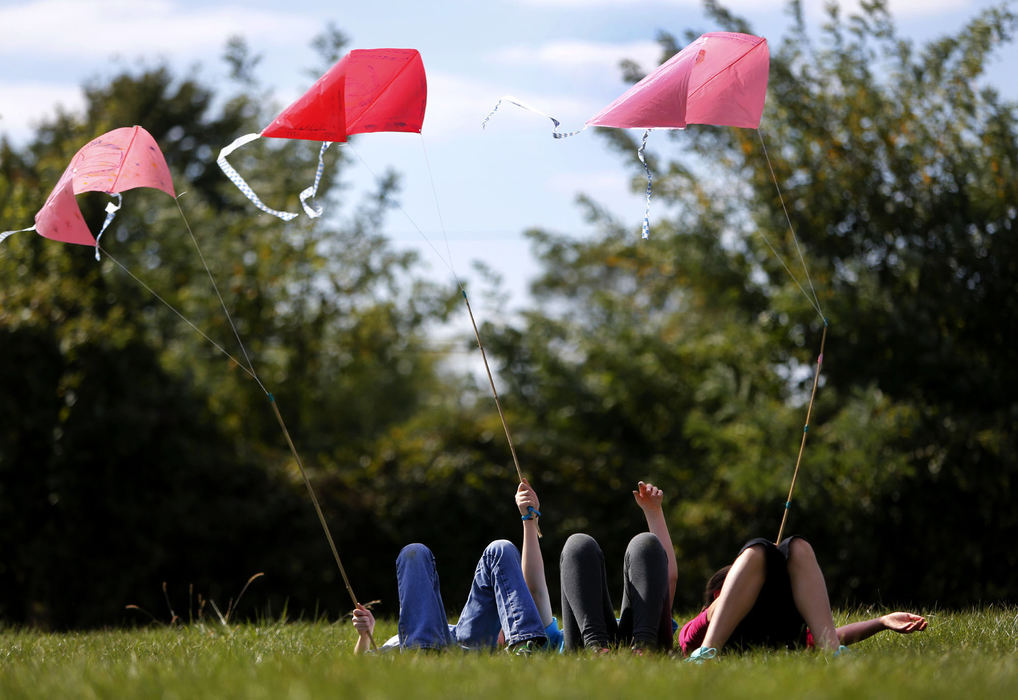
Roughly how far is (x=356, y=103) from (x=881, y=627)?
11.4ft

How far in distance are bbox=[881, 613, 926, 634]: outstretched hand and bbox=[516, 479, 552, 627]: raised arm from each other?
1.43 meters

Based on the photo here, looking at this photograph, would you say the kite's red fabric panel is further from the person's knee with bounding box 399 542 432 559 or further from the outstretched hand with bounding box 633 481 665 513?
the outstretched hand with bounding box 633 481 665 513

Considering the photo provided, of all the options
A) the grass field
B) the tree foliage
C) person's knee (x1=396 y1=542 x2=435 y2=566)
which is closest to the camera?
the grass field

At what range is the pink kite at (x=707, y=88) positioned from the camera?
484 cm

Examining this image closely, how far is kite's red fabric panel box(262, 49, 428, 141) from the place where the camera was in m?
4.95

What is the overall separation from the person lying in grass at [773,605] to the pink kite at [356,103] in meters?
2.58

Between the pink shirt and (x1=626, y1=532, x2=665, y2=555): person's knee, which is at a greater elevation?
(x1=626, y1=532, x2=665, y2=555): person's knee

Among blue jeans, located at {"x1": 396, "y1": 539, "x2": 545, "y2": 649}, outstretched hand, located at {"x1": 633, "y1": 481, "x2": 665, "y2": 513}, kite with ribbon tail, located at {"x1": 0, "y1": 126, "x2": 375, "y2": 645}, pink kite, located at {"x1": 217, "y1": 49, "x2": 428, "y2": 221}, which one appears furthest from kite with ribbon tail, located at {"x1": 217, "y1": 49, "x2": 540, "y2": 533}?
blue jeans, located at {"x1": 396, "y1": 539, "x2": 545, "y2": 649}

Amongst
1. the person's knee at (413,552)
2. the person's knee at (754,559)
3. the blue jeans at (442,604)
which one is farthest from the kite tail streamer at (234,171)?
the person's knee at (754,559)

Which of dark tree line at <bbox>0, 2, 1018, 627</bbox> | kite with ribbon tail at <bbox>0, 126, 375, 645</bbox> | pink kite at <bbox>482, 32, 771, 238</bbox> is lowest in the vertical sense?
dark tree line at <bbox>0, 2, 1018, 627</bbox>

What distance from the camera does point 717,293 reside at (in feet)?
34.1

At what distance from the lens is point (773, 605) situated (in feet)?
13.4

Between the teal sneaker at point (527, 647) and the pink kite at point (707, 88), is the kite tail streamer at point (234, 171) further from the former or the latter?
the teal sneaker at point (527, 647)

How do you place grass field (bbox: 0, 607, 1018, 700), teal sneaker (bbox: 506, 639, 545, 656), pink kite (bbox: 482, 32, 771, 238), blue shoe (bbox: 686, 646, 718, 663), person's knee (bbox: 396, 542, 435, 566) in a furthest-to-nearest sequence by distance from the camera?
pink kite (bbox: 482, 32, 771, 238), person's knee (bbox: 396, 542, 435, 566), teal sneaker (bbox: 506, 639, 545, 656), blue shoe (bbox: 686, 646, 718, 663), grass field (bbox: 0, 607, 1018, 700)
